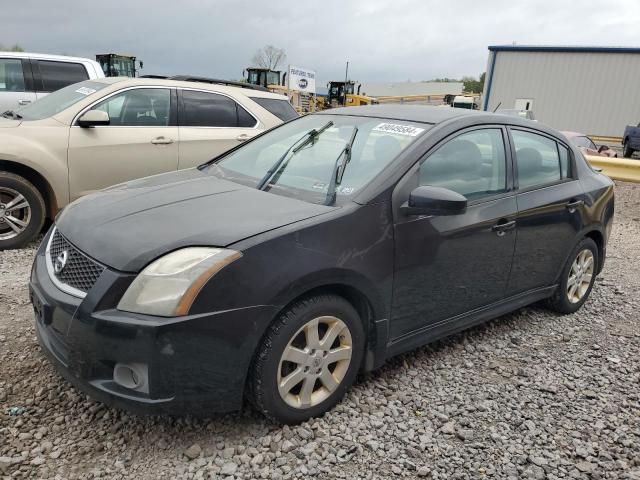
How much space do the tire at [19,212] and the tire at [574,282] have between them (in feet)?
15.3

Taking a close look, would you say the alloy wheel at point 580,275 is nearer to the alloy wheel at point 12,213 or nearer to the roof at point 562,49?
the alloy wheel at point 12,213

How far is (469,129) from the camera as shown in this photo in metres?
3.35

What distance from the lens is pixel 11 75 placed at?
7770mm

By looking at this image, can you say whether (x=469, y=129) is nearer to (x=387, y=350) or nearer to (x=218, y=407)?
(x=387, y=350)

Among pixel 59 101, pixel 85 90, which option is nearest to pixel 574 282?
pixel 85 90

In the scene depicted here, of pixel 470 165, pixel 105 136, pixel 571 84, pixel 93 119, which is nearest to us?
pixel 470 165

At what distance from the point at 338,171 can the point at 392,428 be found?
1392 millimetres

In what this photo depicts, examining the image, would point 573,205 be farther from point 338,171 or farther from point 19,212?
point 19,212

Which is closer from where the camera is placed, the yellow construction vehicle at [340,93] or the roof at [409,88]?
the yellow construction vehicle at [340,93]

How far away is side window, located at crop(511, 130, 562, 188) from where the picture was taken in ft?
12.0

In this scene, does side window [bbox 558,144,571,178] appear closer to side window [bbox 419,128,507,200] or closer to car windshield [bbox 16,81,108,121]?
side window [bbox 419,128,507,200]

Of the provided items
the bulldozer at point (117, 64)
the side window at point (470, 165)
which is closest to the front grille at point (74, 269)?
the side window at point (470, 165)

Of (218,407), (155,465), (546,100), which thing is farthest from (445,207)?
(546,100)

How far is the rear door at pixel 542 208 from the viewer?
361cm
